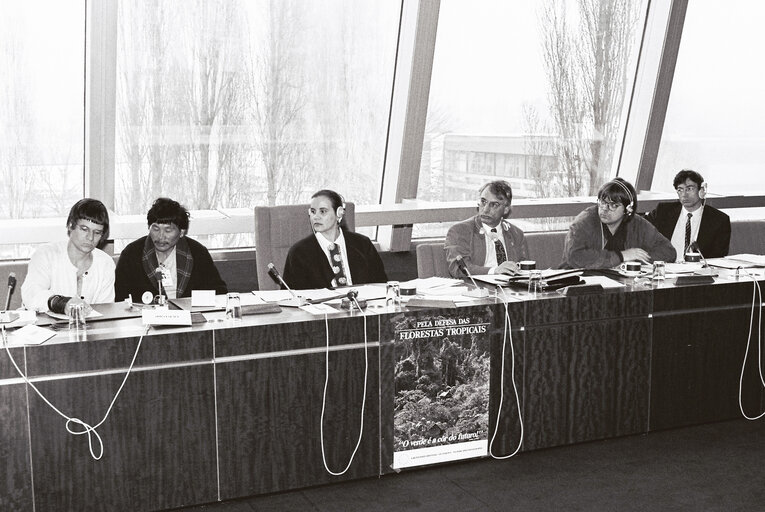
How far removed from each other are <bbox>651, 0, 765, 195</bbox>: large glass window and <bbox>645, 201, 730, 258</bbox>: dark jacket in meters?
1.99

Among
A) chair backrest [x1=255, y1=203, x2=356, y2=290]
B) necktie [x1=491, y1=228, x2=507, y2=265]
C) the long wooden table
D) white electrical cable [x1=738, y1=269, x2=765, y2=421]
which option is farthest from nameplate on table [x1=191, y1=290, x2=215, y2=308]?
white electrical cable [x1=738, y1=269, x2=765, y2=421]

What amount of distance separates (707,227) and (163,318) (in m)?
3.58

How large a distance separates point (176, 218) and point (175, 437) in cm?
123

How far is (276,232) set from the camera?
4.77 metres

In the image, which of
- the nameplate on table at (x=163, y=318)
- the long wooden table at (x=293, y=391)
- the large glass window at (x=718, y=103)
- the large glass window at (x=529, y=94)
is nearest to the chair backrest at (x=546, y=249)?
the long wooden table at (x=293, y=391)

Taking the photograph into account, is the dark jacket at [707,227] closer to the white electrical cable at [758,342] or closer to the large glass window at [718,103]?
the white electrical cable at [758,342]

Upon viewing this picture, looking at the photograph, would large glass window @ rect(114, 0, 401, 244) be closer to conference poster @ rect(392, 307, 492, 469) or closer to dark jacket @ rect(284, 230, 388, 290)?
dark jacket @ rect(284, 230, 388, 290)

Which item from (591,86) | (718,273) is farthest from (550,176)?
(718,273)

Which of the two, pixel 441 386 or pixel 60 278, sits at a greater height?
pixel 60 278

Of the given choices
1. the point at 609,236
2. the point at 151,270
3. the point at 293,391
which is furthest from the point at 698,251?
the point at 151,270

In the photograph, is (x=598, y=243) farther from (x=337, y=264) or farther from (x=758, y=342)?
(x=337, y=264)

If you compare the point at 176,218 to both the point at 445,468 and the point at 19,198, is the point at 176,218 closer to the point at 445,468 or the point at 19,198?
the point at 445,468

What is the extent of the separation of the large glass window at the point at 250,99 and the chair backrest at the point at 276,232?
1406 mm

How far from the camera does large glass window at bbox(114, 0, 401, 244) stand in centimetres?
566
